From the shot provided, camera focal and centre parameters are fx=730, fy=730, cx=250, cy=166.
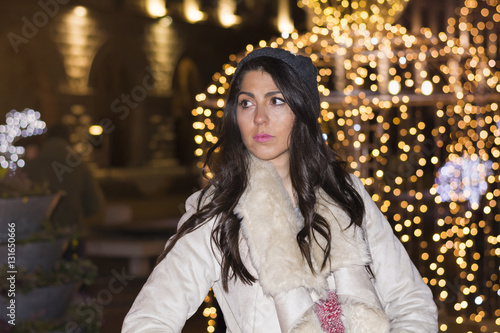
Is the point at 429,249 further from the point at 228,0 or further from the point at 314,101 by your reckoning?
the point at 228,0

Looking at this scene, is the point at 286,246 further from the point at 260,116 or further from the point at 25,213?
the point at 25,213

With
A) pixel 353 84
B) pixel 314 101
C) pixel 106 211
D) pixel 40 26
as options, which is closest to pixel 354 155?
pixel 353 84

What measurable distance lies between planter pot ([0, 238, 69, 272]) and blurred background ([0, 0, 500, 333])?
26 mm

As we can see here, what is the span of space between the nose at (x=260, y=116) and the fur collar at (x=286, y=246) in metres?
0.11

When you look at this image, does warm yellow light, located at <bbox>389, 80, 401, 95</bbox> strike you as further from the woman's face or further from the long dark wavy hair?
the woman's face

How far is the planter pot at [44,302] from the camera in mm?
3781

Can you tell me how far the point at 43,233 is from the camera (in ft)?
13.3

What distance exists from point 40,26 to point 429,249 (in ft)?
34.9

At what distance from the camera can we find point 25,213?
3.97m

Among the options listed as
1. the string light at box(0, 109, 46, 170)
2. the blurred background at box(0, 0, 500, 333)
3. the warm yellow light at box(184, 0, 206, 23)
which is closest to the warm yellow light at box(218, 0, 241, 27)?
the blurred background at box(0, 0, 500, 333)

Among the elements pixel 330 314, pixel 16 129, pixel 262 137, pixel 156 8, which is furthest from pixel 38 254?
pixel 156 8

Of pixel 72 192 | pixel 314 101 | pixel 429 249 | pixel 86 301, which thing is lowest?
pixel 429 249

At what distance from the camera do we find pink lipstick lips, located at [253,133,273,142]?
5.90 feet

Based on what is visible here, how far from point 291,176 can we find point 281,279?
1.10ft
